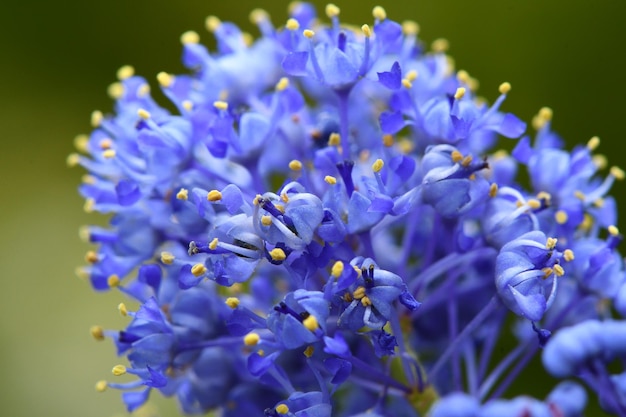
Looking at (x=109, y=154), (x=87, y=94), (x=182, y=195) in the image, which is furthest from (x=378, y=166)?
(x=87, y=94)

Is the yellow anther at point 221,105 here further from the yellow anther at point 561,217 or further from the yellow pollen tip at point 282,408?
the yellow anther at point 561,217

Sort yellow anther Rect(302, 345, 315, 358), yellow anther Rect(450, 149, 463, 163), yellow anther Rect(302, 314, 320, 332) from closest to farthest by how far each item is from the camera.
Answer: yellow anther Rect(302, 314, 320, 332) < yellow anther Rect(302, 345, 315, 358) < yellow anther Rect(450, 149, 463, 163)

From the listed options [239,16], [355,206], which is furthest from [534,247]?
[239,16]

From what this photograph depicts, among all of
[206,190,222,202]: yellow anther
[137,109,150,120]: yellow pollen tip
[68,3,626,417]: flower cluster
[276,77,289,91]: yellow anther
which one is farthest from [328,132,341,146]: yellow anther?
[137,109,150,120]: yellow pollen tip

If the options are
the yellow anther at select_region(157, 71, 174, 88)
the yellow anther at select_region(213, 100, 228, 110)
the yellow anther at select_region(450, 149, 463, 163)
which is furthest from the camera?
the yellow anther at select_region(157, 71, 174, 88)

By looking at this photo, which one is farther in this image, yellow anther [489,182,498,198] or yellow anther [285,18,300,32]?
yellow anther [285,18,300,32]

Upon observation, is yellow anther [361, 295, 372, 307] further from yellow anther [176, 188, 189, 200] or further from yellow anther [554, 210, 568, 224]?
yellow anther [554, 210, 568, 224]

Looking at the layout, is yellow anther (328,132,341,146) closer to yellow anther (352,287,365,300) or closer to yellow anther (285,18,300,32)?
yellow anther (285,18,300,32)

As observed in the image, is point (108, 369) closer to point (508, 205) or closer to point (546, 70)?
point (546, 70)

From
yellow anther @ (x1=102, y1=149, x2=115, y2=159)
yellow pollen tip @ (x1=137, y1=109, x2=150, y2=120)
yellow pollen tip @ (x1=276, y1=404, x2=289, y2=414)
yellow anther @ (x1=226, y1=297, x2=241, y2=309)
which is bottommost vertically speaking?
yellow pollen tip @ (x1=276, y1=404, x2=289, y2=414)

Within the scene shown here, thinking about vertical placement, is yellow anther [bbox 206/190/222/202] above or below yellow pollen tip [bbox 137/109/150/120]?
below
